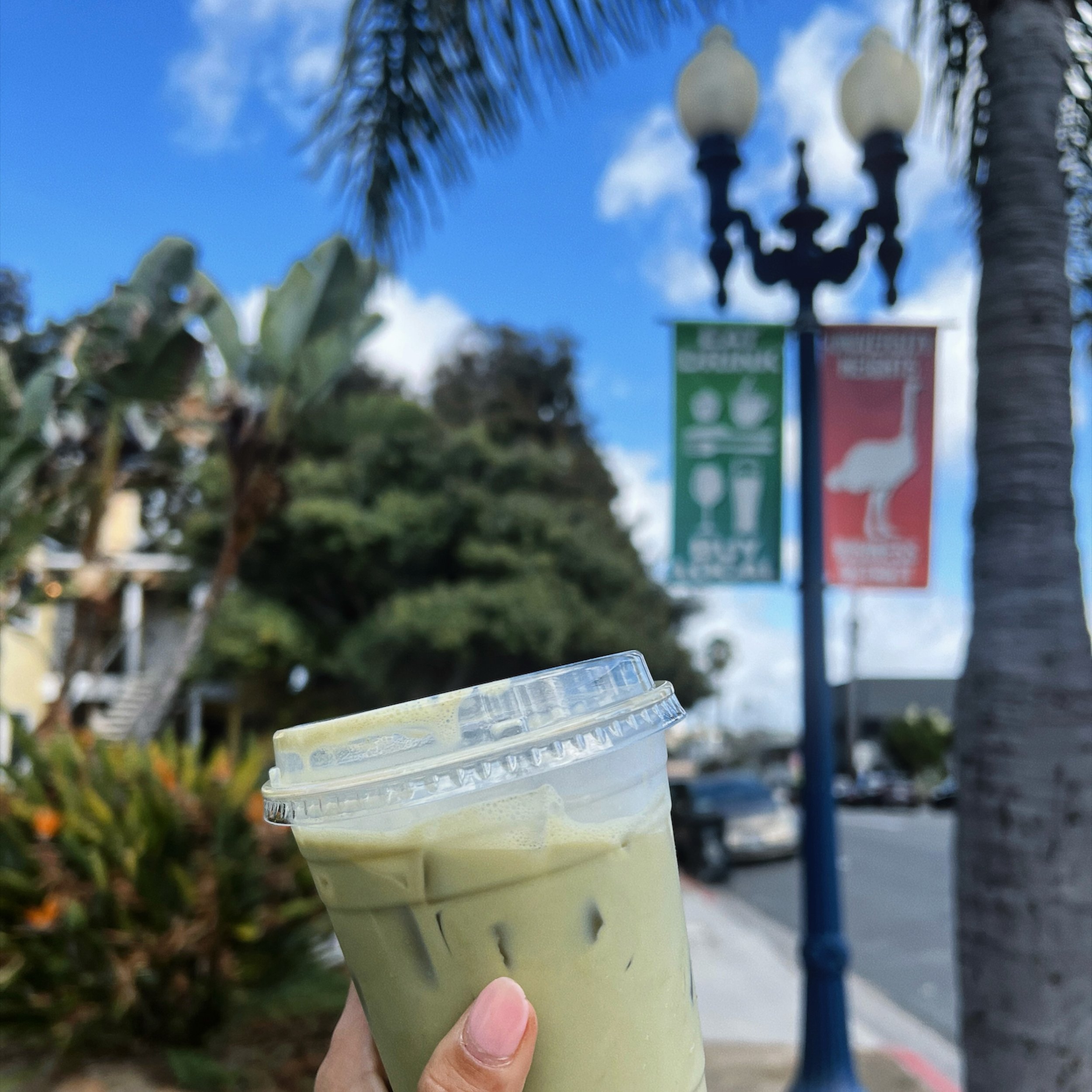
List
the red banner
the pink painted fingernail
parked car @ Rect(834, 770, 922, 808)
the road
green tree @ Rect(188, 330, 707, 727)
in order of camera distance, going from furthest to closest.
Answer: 1. parked car @ Rect(834, 770, 922, 808)
2. green tree @ Rect(188, 330, 707, 727)
3. the road
4. the red banner
5. the pink painted fingernail

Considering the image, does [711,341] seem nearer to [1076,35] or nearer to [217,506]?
[1076,35]

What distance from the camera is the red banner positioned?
5.23 meters

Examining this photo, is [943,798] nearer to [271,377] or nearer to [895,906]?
[895,906]

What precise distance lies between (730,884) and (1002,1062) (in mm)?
13498

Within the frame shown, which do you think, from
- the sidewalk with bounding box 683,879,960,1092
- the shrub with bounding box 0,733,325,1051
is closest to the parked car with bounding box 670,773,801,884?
the sidewalk with bounding box 683,879,960,1092

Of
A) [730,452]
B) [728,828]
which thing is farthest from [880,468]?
[728,828]

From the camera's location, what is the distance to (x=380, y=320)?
326 inches

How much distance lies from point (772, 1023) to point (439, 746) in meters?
7.37

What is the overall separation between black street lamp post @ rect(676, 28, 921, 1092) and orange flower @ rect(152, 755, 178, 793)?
3.07 metres

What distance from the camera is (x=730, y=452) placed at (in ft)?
17.9

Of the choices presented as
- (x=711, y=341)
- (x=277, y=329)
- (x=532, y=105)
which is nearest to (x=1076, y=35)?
(x=711, y=341)

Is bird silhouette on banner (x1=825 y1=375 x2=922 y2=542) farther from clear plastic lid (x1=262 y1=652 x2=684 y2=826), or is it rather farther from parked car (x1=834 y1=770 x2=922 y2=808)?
parked car (x1=834 y1=770 x2=922 y2=808)

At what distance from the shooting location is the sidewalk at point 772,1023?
18.5ft

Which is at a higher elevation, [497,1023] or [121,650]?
[497,1023]
